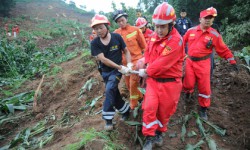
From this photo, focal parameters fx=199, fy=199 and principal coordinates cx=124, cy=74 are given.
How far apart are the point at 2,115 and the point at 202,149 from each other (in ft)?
15.6

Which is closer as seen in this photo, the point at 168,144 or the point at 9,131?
the point at 168,144

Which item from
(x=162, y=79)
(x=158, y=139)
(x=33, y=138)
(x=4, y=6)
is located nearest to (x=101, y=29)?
(x=162, y=79)

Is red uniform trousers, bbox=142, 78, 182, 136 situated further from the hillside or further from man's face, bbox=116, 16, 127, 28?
man's face, bbox=116, 16, 127, 28

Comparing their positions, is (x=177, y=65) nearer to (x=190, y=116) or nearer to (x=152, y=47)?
(x=152, y=47)

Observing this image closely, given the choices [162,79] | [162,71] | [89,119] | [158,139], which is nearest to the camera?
[162,71]

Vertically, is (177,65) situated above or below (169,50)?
below

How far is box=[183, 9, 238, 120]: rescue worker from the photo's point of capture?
3.62m

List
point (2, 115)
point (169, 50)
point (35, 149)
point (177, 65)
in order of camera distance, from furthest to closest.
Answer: point (2, 115) → point (35, 149) → point (177, 65) → point (169, 50)

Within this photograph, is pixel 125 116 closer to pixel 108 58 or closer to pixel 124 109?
pixel 124 109

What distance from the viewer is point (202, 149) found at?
2.99 m

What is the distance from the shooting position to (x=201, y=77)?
3.62 metres

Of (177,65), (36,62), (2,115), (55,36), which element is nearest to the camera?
(177,65)

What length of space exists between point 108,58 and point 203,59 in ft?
5.83

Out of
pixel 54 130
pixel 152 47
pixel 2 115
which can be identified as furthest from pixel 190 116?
pixel 2 115
